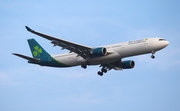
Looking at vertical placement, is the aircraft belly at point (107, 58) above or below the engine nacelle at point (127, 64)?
below

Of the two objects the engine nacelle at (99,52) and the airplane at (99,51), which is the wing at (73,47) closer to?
the airplane at (99,51)

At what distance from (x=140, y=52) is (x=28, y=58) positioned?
1662 centimetres

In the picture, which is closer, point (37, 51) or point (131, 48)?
point (131, 48)

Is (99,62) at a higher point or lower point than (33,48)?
lower

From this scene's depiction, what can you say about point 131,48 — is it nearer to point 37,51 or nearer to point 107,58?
point 107,58

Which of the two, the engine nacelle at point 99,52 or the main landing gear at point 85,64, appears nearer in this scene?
the engine nacelle at point 99,52

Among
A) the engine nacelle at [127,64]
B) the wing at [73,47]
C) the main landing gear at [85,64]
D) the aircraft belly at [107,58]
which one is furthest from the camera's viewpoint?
the engine nacelle at [127,64]

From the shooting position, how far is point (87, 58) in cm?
6050

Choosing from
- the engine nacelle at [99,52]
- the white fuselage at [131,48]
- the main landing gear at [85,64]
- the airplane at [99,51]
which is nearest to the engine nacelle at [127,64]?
the airplane at [99,51]

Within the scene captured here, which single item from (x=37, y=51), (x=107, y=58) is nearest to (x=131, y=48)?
(x=107, y=58)

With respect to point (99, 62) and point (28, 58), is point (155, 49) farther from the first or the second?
point (28, 58)

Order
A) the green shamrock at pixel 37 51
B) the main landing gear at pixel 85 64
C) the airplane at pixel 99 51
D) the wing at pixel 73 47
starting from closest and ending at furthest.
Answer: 1. the wing at pixel 73 47
2. the airplane at pixel 99 51
3. the main landing gear at pixel 85 64
4. the green shamrock at pixel 37 51

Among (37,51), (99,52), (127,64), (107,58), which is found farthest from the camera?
(37,51)

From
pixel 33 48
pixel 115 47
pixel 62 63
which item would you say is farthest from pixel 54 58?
pixel 115 47
